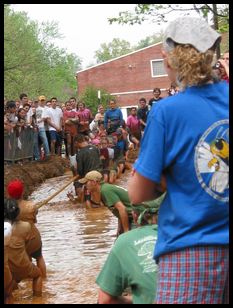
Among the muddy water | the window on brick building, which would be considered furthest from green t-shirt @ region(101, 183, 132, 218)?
the window on brick building

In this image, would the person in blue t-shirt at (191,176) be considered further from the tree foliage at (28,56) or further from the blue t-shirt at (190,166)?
the tree foliage at (28,56)

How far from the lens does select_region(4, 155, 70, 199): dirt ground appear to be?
16359 millimetres

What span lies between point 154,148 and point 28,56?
43904mm

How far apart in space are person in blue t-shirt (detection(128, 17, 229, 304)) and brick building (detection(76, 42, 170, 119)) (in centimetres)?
6064

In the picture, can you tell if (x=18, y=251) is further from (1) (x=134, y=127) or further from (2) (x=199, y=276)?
(1) (x=134, y=127)

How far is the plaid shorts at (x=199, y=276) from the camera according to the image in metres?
2.88

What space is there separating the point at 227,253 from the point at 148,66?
63461 mm

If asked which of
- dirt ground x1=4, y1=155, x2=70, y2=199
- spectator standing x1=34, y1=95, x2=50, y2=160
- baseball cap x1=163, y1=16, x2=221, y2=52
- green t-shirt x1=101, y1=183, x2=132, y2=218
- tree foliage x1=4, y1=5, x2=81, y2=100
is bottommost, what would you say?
green t-shirt x1=101, y1=183, x2=132, y2=218

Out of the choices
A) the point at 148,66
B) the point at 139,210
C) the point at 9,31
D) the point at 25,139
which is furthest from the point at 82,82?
the point at 139,210

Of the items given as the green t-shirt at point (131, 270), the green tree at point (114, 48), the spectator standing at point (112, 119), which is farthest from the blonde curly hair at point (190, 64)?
the green tree at point (114, 48)

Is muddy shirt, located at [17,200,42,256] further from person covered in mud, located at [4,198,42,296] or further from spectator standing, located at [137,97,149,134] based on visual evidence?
spectator standing, located at [137,97,149,134]

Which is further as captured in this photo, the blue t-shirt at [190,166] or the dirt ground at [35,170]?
the dirt ground at [35,170]

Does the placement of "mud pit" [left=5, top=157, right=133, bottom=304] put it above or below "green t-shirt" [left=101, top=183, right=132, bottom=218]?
below

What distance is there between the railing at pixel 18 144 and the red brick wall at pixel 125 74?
146 ft
